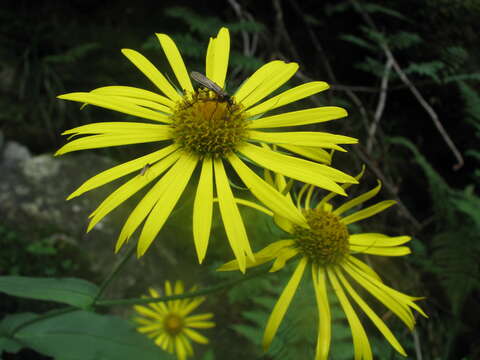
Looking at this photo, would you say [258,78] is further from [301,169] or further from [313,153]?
[301,169]

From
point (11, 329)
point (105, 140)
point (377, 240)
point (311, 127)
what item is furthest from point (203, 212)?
point (311, 127)

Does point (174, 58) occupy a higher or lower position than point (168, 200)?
higher

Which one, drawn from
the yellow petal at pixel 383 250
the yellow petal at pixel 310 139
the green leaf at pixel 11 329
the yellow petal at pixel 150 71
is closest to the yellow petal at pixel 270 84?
the yellow petal at pixel 310 139

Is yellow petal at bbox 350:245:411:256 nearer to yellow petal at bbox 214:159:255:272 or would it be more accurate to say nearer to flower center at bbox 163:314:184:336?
yellow petal at bbox 214:159:255:272

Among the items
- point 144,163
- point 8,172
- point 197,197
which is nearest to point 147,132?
point 144,163

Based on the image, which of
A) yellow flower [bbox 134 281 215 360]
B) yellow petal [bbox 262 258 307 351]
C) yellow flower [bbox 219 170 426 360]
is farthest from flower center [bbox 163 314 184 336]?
yellow petal [bbox 262 258 307 351]

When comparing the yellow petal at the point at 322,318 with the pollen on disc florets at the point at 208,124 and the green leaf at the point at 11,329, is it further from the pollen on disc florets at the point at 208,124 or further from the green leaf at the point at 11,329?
the green leaf at the point at 11,329
